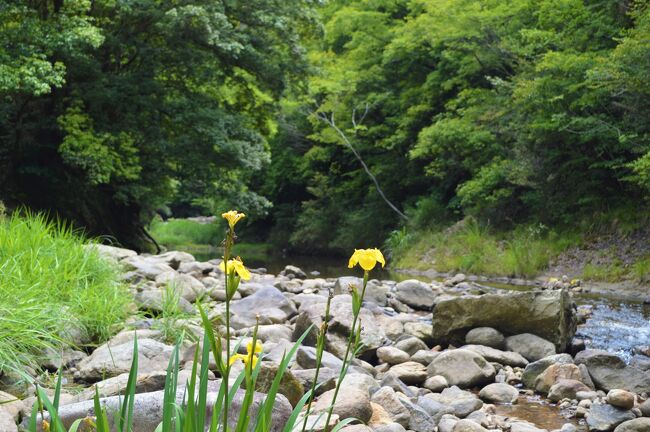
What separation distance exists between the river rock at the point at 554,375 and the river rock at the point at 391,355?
0.99 meters

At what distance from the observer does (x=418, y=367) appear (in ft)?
16.2

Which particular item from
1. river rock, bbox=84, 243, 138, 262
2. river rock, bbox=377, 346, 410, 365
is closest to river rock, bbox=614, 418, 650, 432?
river rock, bbox=377, 346, 410, 365

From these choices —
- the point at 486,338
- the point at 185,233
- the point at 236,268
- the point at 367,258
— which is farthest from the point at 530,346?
the point at 185,233

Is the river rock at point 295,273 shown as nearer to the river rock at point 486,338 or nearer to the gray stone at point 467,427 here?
the river rock at point 486,338

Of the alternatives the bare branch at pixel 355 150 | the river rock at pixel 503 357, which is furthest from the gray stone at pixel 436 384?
the bare branch at pixel 355 150

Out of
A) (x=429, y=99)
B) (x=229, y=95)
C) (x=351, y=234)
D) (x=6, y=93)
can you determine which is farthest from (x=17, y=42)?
(x=351, y=234)

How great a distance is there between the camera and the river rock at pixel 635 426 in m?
3.61

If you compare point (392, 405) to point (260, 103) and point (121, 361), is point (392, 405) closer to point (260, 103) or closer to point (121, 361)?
point (121, 361)

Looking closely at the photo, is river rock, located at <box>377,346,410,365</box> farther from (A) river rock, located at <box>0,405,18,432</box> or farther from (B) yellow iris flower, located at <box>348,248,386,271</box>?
(B) yellow iris flower, located at <box>348,248,386,271</box>

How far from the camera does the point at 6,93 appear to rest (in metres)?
11.7

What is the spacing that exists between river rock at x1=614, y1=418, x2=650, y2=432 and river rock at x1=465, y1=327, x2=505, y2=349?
2268 millimetres

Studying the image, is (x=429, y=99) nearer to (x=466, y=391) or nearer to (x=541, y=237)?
(x=541, y=237)

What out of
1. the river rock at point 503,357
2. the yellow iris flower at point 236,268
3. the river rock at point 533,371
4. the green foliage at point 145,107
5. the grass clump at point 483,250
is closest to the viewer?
the yellow iris flower at point 236,268

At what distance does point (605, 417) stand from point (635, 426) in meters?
0.24
